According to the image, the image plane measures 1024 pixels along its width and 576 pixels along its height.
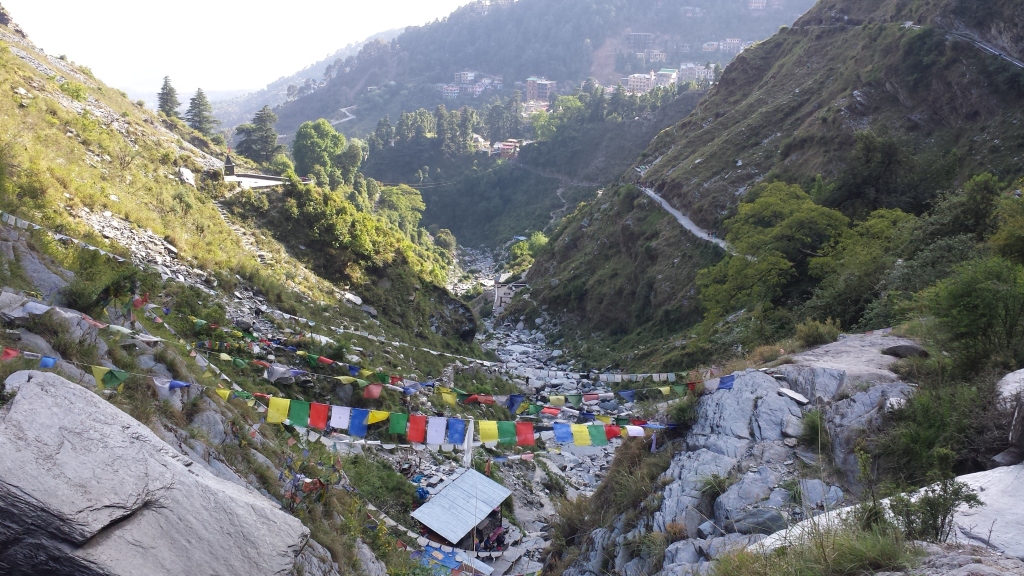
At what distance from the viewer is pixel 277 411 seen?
9648mm

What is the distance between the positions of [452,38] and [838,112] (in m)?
171

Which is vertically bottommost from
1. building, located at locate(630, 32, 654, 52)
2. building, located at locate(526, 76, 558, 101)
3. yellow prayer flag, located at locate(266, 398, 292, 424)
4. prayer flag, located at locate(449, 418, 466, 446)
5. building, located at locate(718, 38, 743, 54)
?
prayer flag, located at locate(449, 418, 466, 446)

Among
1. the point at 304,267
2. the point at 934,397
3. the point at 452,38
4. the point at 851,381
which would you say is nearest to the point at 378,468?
the point at 851,381

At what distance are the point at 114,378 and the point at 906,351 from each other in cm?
1185

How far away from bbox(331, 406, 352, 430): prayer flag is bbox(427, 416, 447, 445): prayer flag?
55.3 inches

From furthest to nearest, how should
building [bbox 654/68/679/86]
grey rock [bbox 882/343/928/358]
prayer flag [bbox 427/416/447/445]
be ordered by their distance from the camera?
building [bbox 654/68/679/86] → prayer flag [bbox 427/416/447/445] → grey rock [bbox 882/343/928/358]

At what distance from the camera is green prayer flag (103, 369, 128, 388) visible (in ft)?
23.3

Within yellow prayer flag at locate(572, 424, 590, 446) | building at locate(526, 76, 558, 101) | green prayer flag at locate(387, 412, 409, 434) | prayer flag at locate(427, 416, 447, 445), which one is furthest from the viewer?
building at locate(526, 76, 558, 101)

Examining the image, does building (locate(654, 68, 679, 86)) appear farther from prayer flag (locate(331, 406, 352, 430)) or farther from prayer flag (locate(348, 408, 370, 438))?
prayer flag (locate(331, 406, 352, 430))

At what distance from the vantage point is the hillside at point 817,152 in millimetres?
24703

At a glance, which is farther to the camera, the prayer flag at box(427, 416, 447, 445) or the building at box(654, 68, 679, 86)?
the building at box(654, 68, 679, 86)

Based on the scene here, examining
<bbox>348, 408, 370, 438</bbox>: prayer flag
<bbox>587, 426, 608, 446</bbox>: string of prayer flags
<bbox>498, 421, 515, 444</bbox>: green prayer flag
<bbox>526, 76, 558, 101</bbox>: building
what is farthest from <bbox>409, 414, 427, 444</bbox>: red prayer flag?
<bbox>526, 76, 558, 101</bbox>: building

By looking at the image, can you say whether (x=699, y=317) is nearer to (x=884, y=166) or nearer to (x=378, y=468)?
(x=884, y=166)

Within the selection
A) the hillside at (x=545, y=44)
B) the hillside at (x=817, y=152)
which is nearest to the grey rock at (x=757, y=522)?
the hillside at (x=817, y=152)
